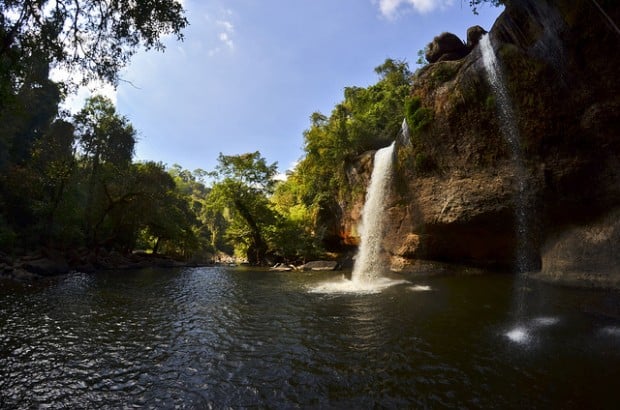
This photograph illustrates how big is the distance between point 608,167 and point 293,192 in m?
31.4

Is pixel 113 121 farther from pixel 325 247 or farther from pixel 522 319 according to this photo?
pixel 522 319

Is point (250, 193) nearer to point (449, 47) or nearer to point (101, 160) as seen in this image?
point (101, 160)

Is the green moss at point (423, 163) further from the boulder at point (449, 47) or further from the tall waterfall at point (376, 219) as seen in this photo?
the boulder at point (449, 47)

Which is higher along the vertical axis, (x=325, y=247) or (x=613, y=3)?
(x=613, y=3)

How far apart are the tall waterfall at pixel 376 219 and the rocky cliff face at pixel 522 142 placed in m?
1.94

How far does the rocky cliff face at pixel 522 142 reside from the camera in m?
11.6

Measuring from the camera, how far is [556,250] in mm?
13281

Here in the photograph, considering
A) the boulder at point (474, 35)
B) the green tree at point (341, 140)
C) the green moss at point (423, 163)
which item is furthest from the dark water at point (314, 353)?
the green tree at point (341, 140)

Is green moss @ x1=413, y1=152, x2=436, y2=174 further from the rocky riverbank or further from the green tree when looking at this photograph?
the rocky riverbank

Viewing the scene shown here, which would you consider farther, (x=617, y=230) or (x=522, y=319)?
(x=617, y=230)

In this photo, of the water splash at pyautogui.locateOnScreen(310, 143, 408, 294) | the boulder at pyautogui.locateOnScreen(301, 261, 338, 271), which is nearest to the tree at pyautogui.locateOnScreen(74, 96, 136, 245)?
the boulder at pyautogui.locateOnScreen(301, 261, 338, 271)

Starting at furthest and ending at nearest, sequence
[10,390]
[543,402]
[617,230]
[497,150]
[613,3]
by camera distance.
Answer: [497,150] → [617,230] → [613,3] → [10,390] → [543,402]

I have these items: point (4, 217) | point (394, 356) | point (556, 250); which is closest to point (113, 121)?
point (4, 217)

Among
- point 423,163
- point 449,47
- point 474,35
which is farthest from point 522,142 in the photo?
point 474,35
